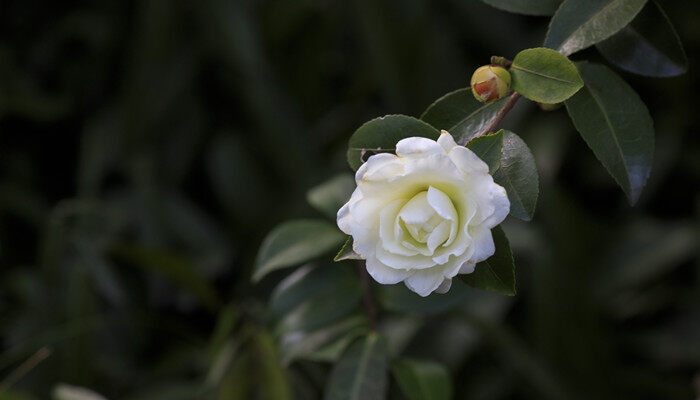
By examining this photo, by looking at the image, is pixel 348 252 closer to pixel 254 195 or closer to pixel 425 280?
pixel 425 280

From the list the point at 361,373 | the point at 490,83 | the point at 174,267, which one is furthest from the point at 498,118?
the point at 174,267

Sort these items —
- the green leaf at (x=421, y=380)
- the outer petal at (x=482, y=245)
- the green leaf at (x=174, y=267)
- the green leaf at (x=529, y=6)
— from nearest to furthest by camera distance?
the outer petal at (x=482, y=245) < the green leaf at (x=529, y=6) < the green leaf at (x=421, y=380) < the green leaf at (x=174, y=267)

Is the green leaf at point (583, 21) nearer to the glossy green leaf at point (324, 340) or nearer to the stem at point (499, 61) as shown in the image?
the stem at point (499, 61)

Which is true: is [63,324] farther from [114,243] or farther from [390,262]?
[390,262]

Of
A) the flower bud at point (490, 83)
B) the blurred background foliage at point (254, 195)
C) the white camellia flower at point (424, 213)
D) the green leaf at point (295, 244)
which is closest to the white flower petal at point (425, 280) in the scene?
the white camellia flower at point (424, 213)

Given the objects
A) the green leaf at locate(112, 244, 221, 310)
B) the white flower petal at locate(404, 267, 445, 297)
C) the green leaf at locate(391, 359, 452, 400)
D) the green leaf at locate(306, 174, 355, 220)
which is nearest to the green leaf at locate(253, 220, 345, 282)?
the green leaf at locate(306, 174, 355, 220)

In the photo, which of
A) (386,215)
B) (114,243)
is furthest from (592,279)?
(386,215)
